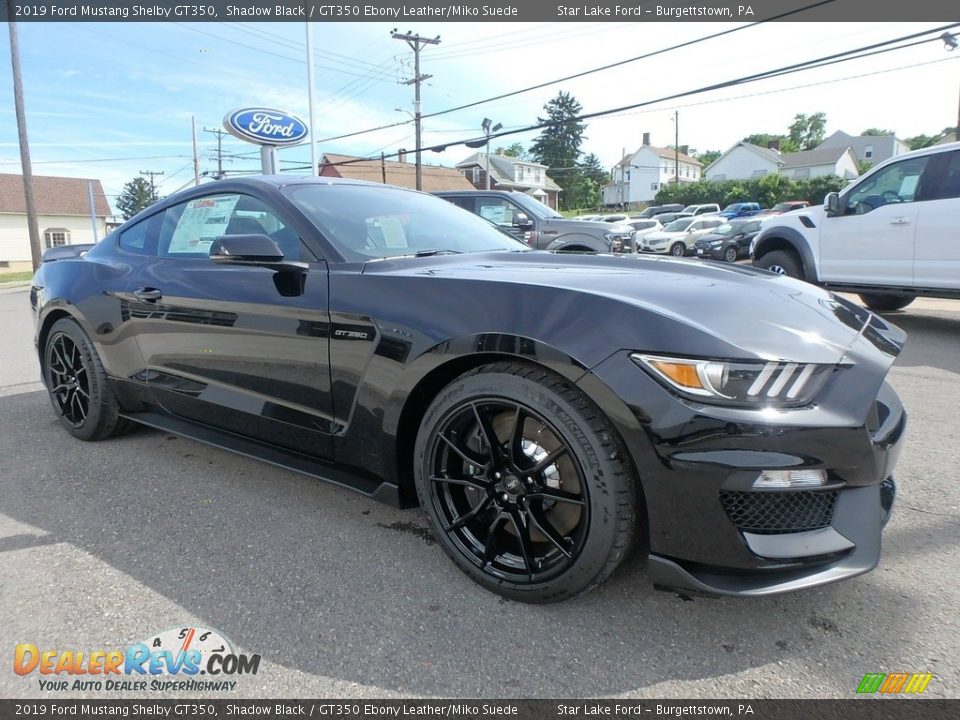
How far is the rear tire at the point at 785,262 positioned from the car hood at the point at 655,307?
565 centimetres

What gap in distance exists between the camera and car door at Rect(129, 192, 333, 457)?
2469mm

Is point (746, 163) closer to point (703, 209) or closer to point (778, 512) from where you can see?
point (703, 209)

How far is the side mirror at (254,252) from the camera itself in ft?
8.02

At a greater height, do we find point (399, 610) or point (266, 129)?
point (266, 129)

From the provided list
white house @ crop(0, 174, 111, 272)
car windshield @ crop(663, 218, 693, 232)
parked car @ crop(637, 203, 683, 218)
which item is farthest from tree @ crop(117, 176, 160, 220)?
car windshield @ crop(663, 218, 693, 232)

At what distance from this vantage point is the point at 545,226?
9602mm

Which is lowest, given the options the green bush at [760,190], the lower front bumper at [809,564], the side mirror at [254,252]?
the lower front bumper at [809,564]

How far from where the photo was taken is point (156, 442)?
3.70 metres

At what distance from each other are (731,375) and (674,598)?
854 mm

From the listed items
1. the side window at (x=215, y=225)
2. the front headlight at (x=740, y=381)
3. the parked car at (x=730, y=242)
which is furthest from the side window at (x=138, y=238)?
the parked car at (x=730, y=242)

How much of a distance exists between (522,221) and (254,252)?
7705mm

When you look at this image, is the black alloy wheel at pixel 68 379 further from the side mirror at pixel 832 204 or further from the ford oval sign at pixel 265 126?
the ford oval sign at pixel 265 126

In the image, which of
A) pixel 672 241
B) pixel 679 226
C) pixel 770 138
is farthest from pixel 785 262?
pixel 770 138

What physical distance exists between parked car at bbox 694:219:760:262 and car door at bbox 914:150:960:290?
13.8 meters
